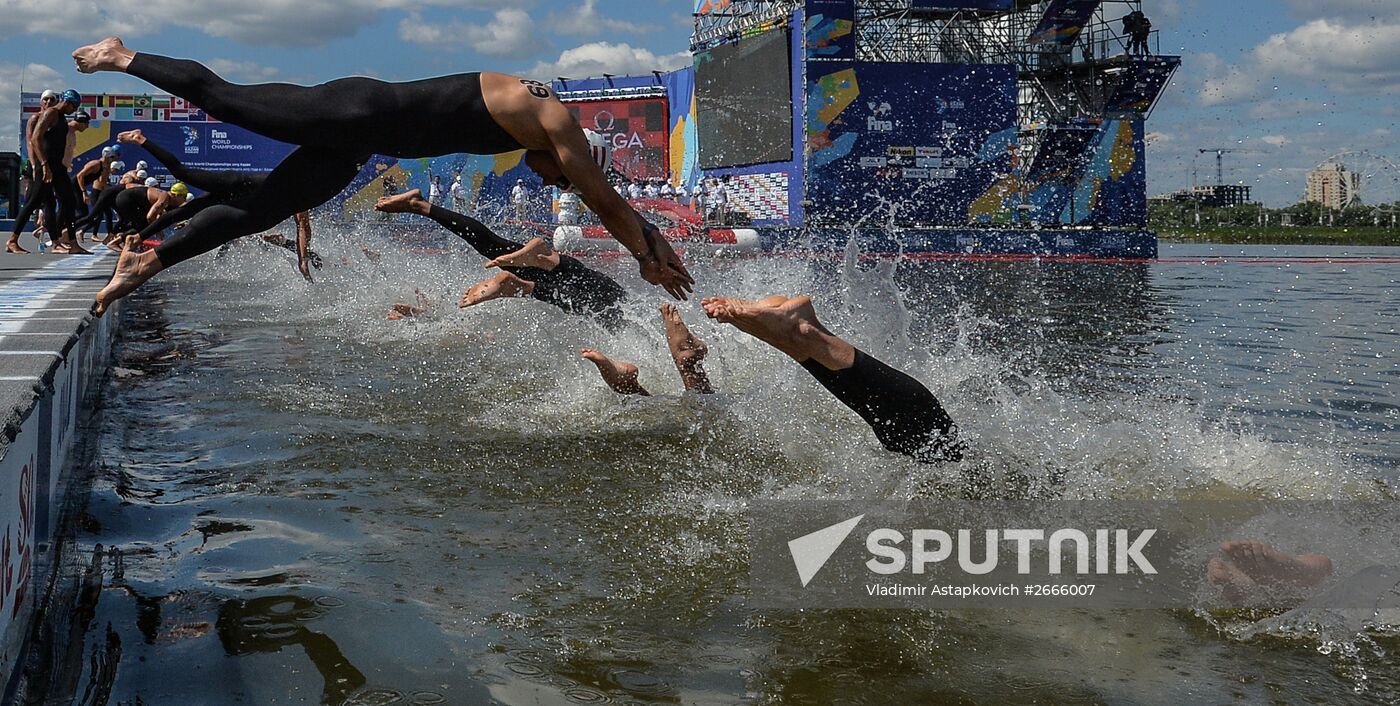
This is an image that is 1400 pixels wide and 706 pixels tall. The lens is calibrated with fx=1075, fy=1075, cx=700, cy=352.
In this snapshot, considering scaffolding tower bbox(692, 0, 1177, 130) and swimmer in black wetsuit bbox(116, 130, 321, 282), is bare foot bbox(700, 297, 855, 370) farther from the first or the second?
scaffolding tower bbox(692, 0, 1177, 130)

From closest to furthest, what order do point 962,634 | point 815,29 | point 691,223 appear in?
point 962,634 < point 815,29 < point 691,223

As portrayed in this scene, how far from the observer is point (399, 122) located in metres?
4.86

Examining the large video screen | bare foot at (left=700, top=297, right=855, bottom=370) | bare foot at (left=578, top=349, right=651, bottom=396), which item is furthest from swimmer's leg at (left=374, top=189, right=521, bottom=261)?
the large video screen

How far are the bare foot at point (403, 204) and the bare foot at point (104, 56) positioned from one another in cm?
235

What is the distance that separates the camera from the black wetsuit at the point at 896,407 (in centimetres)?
448

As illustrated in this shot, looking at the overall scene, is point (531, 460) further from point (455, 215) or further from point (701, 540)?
point (455, 215)

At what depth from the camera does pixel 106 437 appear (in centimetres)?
630

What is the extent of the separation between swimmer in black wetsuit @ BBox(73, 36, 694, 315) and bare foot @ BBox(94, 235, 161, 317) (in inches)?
24.8

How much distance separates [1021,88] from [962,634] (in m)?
38.1

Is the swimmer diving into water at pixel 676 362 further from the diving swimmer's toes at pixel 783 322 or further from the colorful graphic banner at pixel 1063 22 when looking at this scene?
the colorful graphic banner at pixel 1063 22

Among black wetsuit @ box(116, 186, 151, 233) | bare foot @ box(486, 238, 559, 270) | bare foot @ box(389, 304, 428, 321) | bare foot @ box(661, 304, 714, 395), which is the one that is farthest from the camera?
black wetsuit @ box(116, 186, 151, 233)

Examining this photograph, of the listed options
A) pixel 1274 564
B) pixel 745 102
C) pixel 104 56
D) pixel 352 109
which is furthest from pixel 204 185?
pixel 745 102

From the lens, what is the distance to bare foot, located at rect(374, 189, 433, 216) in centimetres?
762

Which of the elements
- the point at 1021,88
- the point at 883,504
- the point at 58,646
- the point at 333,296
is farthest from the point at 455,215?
the point at 1021,88
